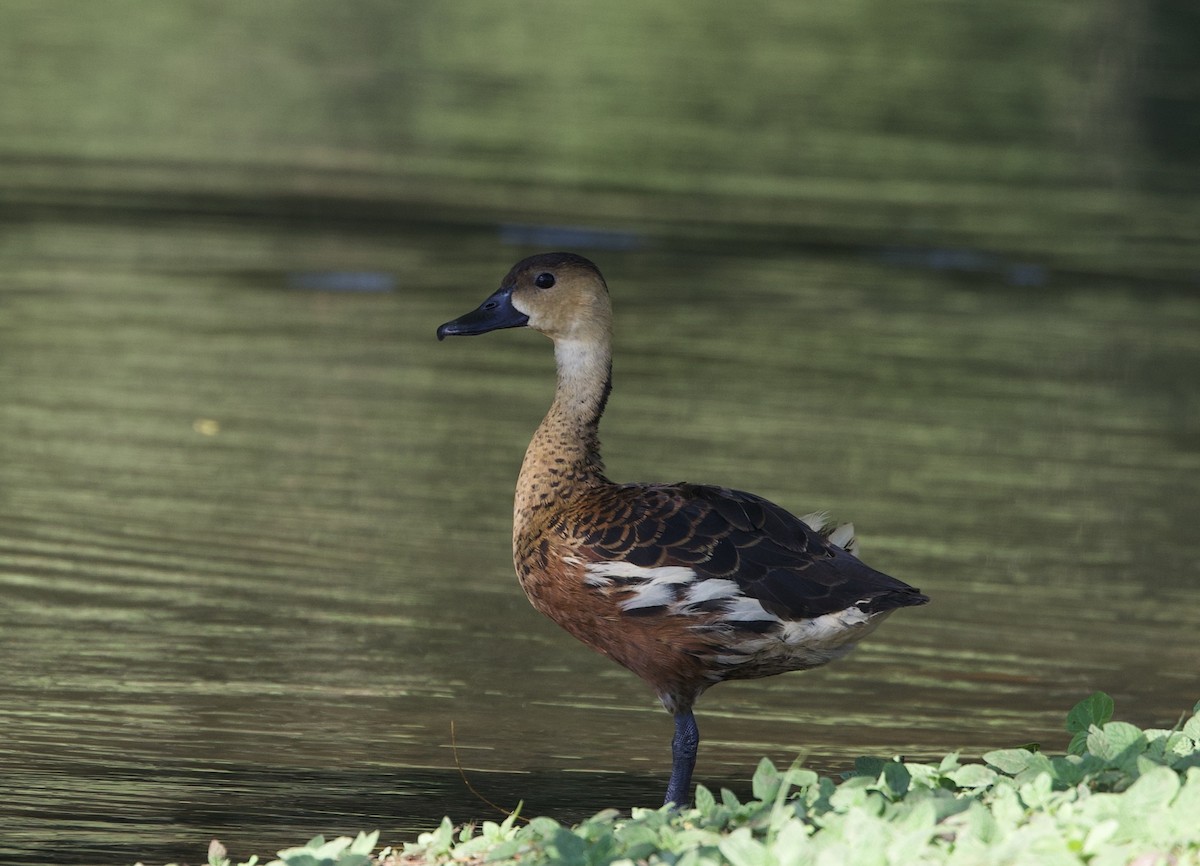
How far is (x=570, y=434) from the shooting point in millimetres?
6941

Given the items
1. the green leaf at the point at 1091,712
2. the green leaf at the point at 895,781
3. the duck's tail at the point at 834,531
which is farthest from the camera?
the duck's tail at the point at 834,531

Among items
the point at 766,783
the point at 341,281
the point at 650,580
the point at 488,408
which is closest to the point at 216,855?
the point at 766,783

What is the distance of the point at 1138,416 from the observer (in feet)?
39.4

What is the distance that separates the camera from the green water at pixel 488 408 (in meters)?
7.15

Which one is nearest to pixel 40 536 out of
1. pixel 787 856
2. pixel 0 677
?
pixel 0 677

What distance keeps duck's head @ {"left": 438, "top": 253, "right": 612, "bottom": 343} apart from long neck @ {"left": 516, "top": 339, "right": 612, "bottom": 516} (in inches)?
2.0

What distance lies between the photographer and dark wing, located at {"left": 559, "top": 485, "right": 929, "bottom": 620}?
6133mm

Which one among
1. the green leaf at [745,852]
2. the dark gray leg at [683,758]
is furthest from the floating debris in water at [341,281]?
the green leaf at [745,852]

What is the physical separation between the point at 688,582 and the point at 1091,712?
3.93 ft

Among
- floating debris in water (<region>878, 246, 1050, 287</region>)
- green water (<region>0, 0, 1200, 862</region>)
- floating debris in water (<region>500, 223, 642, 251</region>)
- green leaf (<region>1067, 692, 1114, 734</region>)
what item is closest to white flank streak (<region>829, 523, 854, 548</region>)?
green water (<region>0, 0, 1200, 862</region>)

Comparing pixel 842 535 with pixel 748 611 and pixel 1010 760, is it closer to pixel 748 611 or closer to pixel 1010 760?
pixel 748 611

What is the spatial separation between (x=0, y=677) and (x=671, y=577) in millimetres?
2654

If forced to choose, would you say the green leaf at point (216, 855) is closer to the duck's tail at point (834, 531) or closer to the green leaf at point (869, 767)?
the green leaf at point (869, 767)

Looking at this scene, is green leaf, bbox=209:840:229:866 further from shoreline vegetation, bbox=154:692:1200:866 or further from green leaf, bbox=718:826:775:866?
green leaf, bbox=718:826:775:866
